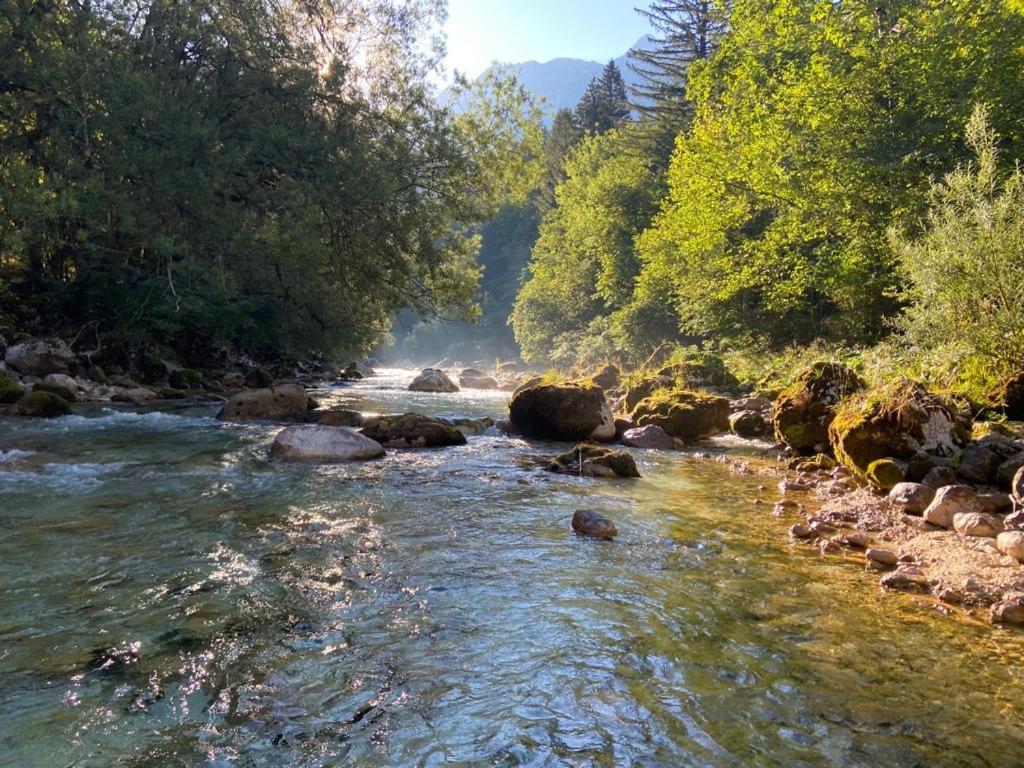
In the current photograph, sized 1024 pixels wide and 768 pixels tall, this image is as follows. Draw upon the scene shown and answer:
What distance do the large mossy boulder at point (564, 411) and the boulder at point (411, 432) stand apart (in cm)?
182

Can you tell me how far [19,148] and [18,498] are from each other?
44.1 ft

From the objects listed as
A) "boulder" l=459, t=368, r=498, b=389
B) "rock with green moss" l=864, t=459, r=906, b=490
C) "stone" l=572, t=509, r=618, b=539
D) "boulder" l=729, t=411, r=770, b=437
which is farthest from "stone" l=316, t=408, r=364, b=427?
"boulder" l=459, t=368, r=498, b=389

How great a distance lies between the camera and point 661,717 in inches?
129

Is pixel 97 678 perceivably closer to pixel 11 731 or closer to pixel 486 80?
pixel 11 731

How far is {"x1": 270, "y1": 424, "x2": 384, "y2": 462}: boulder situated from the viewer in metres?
9.96

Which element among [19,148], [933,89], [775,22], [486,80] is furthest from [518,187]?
[19,148]

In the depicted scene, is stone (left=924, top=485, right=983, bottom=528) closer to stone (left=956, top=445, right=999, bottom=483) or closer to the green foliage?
stone (left=956, top=445, right=999, bottom=483)

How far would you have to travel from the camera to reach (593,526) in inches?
253

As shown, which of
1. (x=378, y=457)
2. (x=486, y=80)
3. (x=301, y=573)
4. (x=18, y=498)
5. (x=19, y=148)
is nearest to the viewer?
(x=301, y=573)

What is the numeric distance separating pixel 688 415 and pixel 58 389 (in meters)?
14.7

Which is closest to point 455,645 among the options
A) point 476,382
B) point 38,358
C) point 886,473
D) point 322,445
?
point 886,473

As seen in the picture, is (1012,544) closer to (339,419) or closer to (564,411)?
(564,411)

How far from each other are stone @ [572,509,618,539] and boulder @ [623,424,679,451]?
647 centimetres

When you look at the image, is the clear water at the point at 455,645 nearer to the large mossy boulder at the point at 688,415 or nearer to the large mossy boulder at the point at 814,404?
the large mossy boulder at the point at 814,404
